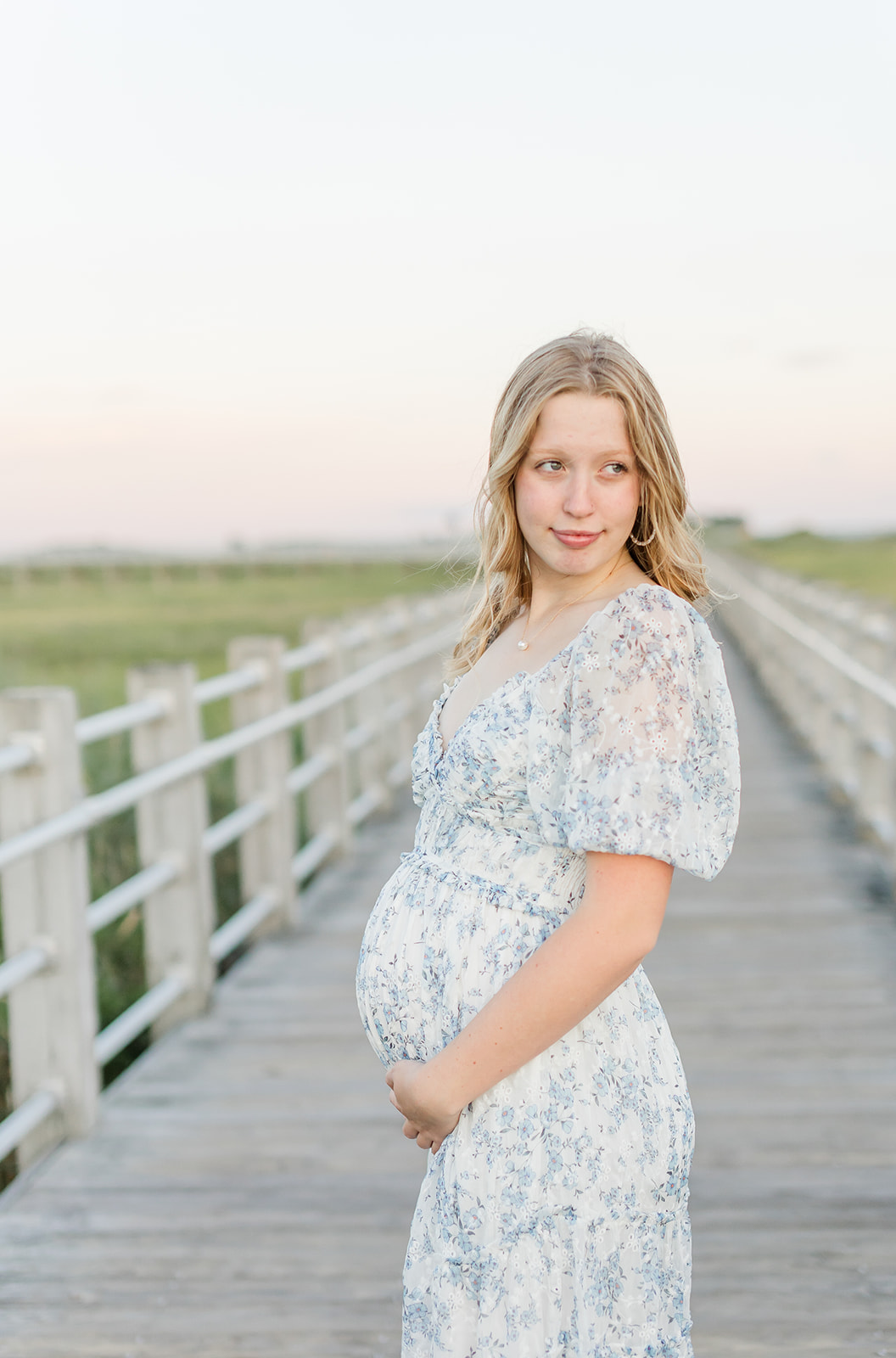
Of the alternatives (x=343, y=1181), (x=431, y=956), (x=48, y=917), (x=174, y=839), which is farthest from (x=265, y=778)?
(x=431, y=956)

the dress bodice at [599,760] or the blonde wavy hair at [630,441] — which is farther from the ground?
the blonde wavy hair at [630,441]

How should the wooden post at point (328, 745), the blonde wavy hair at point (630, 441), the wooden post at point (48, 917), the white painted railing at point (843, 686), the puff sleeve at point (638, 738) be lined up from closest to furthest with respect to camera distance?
the puff sleeve at point (638, 738)
the blonde wavy hair at point (630, 441)
the wooden post at point (48, 917)
the white painted railing at point (843, 686)
the wooden post at point (328, 745)

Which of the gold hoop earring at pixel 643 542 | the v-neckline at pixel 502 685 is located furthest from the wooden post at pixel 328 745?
the gold hoop earring at pixel 643 542

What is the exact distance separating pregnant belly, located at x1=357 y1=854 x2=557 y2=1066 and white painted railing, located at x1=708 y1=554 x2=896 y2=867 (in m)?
1.59

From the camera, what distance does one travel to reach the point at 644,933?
4.84ft

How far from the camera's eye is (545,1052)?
1.65 m

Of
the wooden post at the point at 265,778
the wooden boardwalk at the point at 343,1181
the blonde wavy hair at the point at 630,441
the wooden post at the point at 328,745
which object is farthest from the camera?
the wooden post at the point at 328,745

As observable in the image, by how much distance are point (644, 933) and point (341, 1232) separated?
76.2 inches

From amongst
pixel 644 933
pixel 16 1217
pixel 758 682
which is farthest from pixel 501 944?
pixel 758 682

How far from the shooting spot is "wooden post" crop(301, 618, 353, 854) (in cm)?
696

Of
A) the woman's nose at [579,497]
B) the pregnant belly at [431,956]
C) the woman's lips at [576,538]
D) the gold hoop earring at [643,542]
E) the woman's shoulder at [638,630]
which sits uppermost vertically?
the woman's nose at [579,497]

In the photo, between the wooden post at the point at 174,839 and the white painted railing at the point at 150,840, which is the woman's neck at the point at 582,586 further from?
the wooden post at the point at 174,839

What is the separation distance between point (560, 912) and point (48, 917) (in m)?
2.23

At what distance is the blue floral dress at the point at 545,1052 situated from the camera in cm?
155
